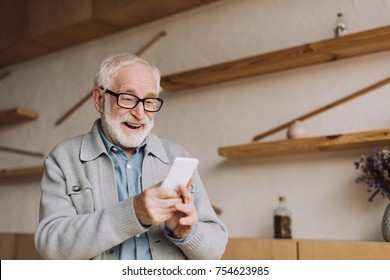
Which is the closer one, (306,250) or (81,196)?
(81,196)

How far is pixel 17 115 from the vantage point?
4230 millimetres

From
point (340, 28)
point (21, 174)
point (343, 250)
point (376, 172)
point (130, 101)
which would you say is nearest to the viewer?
point (130, 101)

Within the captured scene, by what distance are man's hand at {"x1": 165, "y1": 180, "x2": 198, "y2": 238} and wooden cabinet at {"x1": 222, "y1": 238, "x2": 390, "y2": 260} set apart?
120 centimetres

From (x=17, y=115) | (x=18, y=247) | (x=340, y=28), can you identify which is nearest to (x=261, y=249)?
(x=340, y=28)

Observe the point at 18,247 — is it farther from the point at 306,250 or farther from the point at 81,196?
the point at 81,196

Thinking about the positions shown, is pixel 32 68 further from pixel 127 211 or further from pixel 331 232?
pixel 127 211

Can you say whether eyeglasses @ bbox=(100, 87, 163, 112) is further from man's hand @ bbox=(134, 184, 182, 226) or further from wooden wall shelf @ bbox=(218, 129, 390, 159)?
wooden wall shelf @ bbox=(218, 129, 390, 159)

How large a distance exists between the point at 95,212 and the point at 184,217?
0.23 meters

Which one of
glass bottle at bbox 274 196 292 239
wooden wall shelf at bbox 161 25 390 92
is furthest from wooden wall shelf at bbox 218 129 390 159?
wooden wall shelf at bbox 161 25 390 92

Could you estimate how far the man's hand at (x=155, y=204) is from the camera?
124 centimetres

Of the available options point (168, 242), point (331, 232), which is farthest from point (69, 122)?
point (168, 242)

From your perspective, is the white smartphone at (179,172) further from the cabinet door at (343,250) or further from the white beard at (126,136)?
the cabinet door at (343,250)

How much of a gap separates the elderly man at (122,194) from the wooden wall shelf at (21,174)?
254cm

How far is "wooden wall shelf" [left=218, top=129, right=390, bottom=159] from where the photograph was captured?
95.0 inches
